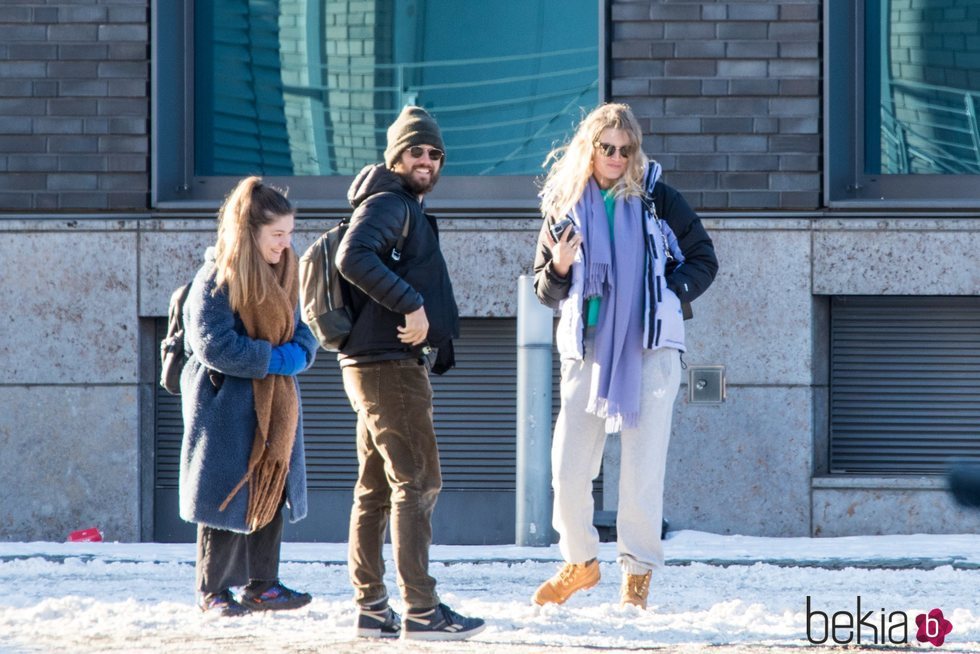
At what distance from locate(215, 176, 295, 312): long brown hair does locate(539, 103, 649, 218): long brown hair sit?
1.03 meters


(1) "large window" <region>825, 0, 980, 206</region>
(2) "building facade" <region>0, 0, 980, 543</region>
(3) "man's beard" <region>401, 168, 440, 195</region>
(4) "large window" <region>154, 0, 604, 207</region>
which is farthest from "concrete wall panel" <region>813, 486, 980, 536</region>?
(3) "man's beard" <region>401, 168, 440, 195</region>

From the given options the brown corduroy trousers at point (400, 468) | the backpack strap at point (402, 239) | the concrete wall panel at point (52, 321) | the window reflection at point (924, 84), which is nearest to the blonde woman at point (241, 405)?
the brown corduroy trousers at point (400, 468)

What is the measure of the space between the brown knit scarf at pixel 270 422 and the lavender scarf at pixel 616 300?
43.9 inches

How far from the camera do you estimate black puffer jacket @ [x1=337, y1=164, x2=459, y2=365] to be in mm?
5105

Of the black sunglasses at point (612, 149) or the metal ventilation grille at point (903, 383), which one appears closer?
the black sunglasses at point (612, 149)

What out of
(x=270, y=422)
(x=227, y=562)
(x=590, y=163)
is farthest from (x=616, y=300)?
(x=227, y=562)

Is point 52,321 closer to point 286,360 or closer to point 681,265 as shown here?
point 286,360

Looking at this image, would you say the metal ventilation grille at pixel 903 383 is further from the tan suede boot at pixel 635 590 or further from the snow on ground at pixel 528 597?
the tan suede boot at pixel 635 590

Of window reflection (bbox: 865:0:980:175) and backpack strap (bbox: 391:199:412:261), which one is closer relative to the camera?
backpack strap (bbox: 391:199:412:261)

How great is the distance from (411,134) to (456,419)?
13.6 feet

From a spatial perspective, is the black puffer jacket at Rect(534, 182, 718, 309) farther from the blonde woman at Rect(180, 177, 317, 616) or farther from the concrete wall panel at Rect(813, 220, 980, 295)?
the concrete wall panel at Rect(813, 220, 980, 295)

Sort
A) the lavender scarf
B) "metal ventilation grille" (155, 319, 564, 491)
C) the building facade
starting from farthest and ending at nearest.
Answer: "metal ventilation grille" (155, 319, 564, 491) < the building facade < the lavender scarf

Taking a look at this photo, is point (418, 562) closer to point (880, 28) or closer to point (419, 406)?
point (419, 406)

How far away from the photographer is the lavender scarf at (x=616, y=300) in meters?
5.61
